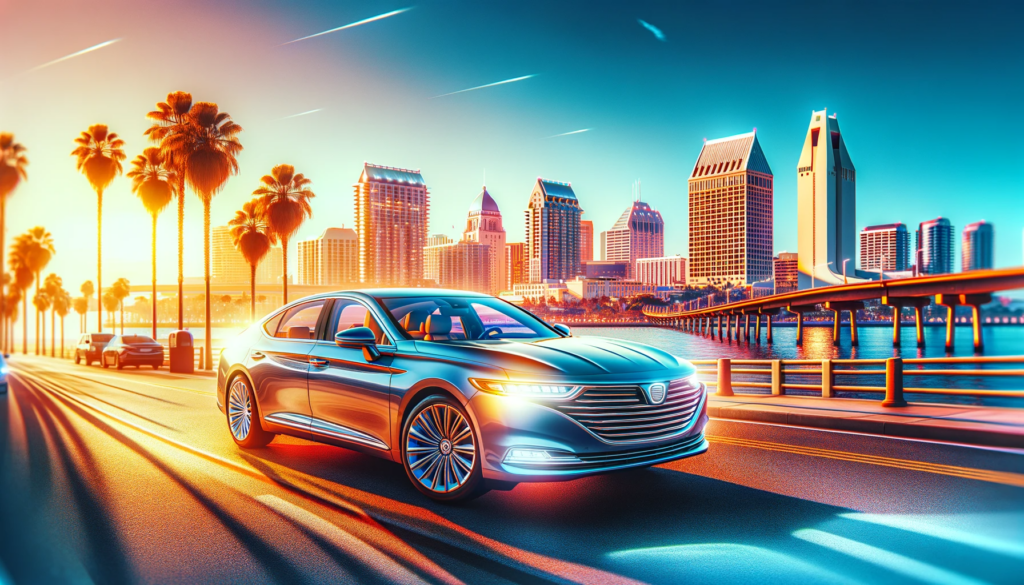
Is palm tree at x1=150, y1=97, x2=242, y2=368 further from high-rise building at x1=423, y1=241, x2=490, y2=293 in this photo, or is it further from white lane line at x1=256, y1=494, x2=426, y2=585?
high-rise building at x1=423, y1=241, x2=490, y2=293

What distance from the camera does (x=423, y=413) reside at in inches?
211

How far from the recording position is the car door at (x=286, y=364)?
671 cm

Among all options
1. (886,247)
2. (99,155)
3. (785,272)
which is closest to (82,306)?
(99,155)

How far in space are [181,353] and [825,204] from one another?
10130cm

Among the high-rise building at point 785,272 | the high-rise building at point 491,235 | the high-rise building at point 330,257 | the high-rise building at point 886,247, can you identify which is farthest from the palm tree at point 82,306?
the high-rise building at point 785,272

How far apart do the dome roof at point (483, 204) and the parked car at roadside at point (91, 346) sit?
129m

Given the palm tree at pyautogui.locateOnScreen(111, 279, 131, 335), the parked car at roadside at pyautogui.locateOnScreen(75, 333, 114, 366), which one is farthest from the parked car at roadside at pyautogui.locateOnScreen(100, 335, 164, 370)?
the palm tree at pyautogui.locateOnScreen(111, 279, 131, 335)

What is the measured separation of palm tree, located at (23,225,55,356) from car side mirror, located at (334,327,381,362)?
3558 millimetres

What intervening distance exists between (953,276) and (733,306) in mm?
43045

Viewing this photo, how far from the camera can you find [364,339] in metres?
5.82

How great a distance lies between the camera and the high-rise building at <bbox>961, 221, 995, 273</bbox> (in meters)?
9.16

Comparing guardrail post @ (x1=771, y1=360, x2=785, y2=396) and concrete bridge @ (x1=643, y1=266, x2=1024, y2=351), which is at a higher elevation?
Answer: concrete bridge @ (x1=643, y1=266, x2=1024, y2=351)

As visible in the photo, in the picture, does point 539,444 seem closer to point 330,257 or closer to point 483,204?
point 330,257

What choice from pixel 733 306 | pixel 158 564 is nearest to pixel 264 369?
pixel 158 564
